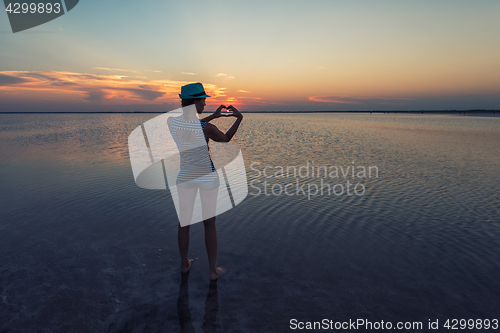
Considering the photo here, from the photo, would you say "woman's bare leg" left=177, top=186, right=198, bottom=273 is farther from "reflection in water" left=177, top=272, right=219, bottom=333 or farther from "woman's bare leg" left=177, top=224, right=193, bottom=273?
"reflection in water" left=177, top=272, right=219, bottom=333

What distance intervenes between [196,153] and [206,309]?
6.98 ft

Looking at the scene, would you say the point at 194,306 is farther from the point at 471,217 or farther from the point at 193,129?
the point at 471,217

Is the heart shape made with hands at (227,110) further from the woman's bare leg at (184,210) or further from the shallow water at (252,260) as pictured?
the shallow water at (252,260)

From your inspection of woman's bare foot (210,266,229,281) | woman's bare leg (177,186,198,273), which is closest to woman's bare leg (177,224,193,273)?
woman's bare leg (177,186,198,273)

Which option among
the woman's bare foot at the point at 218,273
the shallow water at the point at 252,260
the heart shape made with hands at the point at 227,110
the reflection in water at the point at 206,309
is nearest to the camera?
the reflection in water at the point at 206,309

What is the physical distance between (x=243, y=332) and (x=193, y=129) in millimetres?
2672

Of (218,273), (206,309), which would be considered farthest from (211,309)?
(218,273)

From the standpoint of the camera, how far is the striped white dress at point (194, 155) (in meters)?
3.62

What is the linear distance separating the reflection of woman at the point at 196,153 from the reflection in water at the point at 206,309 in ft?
1.14

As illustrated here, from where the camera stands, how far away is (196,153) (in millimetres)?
3672

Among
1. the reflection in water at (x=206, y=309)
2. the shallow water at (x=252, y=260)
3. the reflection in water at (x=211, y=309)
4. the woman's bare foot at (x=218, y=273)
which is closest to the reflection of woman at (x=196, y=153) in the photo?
the woman's bare foot at (x=218, y=273)

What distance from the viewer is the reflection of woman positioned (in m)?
3.62

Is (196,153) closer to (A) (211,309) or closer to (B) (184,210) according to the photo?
(B) (184,210)

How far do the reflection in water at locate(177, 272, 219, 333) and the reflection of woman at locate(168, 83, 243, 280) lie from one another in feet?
1.14
